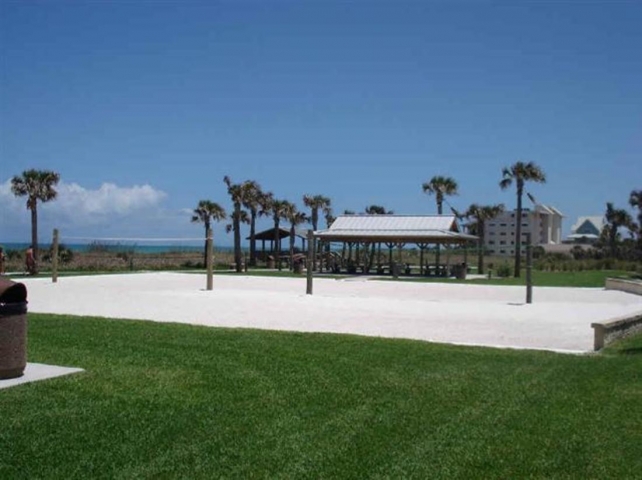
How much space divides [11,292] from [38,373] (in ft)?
2.67

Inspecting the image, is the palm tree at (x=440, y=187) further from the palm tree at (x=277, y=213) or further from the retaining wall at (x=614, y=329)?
the retaining wall at (x=614, y=329)

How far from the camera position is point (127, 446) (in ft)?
15.5

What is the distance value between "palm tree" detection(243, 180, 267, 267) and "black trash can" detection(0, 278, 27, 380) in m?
40.4

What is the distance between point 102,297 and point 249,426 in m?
14.0

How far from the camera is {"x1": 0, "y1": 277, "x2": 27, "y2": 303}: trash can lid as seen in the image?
6.27 metres

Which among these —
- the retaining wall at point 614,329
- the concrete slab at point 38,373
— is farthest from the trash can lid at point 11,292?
the retaining wall at point 614,329

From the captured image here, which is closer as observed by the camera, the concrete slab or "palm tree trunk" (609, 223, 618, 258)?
the concrete slab

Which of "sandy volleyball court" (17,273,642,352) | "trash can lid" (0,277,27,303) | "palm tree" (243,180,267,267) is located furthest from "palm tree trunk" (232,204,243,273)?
"trash can lid" (0,277,27,303)

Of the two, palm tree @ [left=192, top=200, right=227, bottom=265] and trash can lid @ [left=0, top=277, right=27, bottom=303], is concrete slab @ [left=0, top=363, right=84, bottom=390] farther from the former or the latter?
palm tree @ [left=192, top=200, right=227, bottom=265]

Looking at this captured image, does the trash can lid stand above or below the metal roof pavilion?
below

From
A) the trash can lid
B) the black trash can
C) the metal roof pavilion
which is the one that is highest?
the metal roof pavilion

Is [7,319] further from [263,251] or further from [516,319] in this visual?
[263,251]

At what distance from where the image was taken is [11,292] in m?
6.34

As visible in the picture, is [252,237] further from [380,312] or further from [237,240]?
[380,312]
